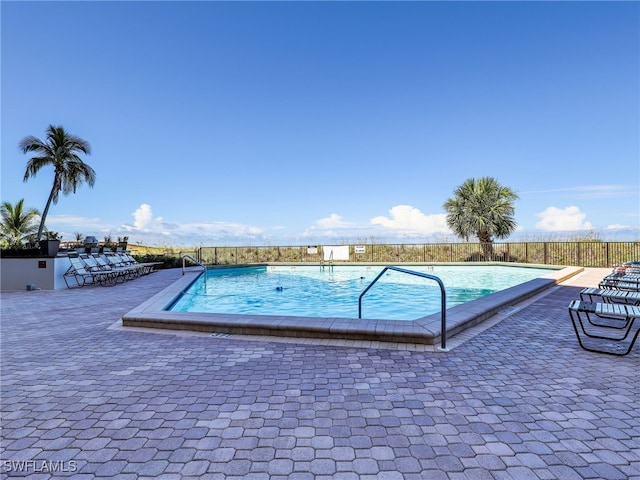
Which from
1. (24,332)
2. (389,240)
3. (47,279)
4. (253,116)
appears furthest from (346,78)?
(24,332)

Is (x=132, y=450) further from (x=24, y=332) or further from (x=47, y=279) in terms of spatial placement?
(x=47, y=279)

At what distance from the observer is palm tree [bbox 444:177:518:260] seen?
50.7ft

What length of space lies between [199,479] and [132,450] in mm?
515

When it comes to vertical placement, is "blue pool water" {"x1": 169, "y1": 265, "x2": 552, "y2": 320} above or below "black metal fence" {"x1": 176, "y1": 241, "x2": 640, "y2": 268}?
below

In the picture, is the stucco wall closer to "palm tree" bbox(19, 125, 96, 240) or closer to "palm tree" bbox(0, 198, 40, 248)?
"palm tree" bbox(19, 125, 96, 240)

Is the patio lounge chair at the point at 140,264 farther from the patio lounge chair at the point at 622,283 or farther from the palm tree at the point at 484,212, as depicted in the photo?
the palm tree at the point at 484,212

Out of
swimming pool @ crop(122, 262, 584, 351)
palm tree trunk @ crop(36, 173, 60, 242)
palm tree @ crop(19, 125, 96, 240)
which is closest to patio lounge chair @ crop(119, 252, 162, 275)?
palm tree trunk @ crop(36, 173, 60, 242)

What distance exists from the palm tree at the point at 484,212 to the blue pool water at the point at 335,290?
2.12 m

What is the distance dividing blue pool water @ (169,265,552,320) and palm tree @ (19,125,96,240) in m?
8.35

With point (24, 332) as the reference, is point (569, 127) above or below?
above

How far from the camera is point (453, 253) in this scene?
660 inches

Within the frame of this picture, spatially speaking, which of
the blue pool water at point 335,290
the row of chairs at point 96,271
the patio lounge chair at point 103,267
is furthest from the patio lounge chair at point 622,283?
the patio lounge chair at point 103,267

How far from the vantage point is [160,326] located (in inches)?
171

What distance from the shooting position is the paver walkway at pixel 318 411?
5.25 ft
